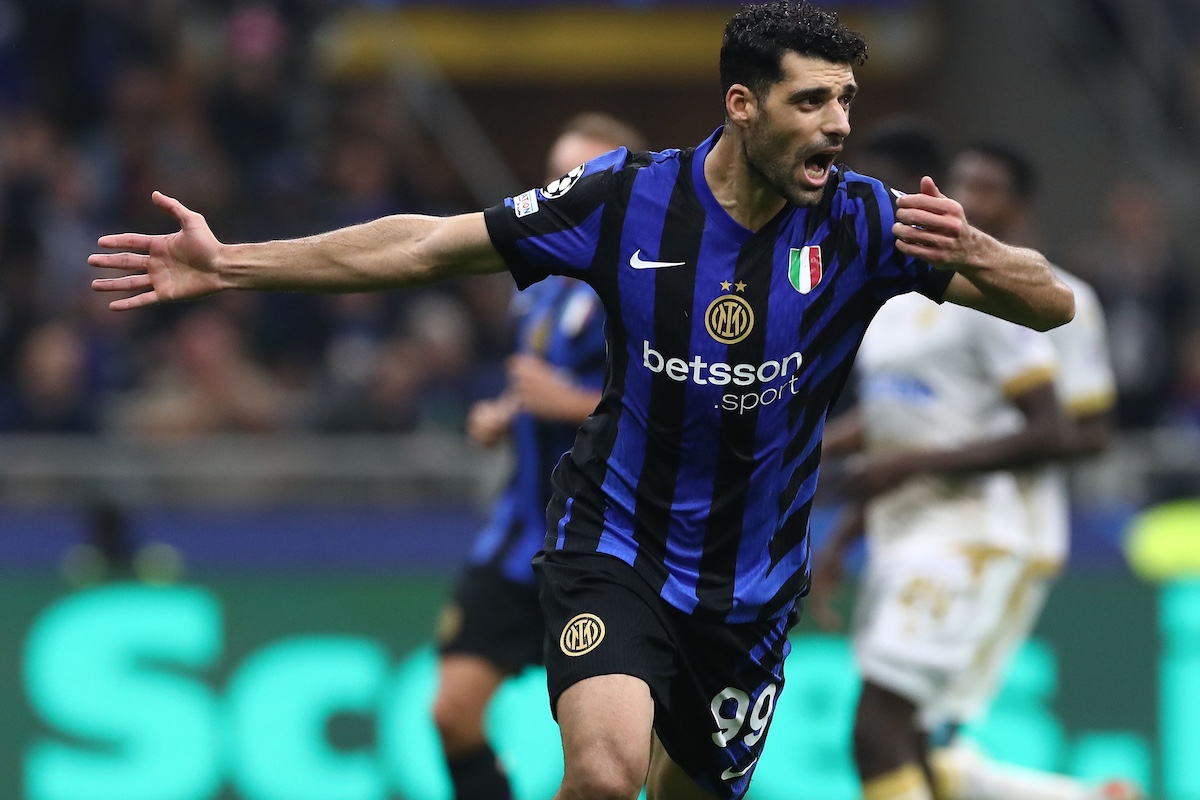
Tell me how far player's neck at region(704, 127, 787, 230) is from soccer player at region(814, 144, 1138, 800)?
1928 millimetres

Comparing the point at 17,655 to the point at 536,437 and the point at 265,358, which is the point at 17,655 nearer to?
the point at 536,437

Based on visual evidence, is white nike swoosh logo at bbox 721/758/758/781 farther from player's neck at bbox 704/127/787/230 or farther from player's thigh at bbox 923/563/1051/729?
player's thigh at bbox 923/563/1051/729

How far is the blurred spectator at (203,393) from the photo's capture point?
1094 cm

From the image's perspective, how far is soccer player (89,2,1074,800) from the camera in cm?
436

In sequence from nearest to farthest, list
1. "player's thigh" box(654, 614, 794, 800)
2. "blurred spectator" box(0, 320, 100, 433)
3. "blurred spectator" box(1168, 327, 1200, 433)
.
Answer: "player's thigh" box(654, 614, 794, 800)
"blurred spectator" box(0, 320, 100, 433)
"blurred spectator" box(1168, 327, 1200, 433)

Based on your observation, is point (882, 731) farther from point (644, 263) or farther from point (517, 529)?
point (644, 263)

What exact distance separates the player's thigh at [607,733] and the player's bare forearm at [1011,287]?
121 centimetres

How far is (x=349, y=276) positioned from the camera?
14.3 feet

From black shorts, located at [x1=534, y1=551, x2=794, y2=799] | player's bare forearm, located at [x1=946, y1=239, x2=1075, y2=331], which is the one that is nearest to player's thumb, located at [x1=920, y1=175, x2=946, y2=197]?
player's bare forearm, located at [x1=946, y1=239, x2=1075, y2=331]

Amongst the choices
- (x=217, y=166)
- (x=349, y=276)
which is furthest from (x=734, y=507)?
(x=217, y=166)

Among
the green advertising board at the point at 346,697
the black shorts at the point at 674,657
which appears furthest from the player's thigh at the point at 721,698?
the green advertising board at the point at 346,697

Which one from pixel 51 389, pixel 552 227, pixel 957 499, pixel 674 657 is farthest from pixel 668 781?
pixel 51 389

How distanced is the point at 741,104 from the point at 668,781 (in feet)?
5.71

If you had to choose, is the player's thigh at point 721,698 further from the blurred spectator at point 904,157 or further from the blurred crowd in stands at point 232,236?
the blurred crowd in stands at point 232,236
